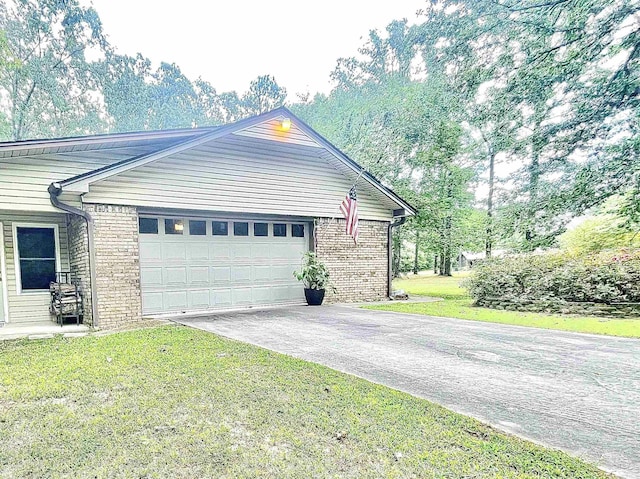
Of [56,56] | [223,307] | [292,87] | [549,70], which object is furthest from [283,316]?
[292,87]

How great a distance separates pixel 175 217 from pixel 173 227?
9.4 inches

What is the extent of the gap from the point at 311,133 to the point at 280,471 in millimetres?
8093

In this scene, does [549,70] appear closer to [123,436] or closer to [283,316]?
[283,316]

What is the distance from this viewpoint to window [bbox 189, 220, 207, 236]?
854 centimetres

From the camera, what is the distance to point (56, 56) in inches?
758

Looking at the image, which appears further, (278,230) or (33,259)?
(278,230)

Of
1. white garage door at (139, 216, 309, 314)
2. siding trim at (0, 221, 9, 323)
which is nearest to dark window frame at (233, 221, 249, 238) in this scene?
white garage door at (139, 216, 309, 314)

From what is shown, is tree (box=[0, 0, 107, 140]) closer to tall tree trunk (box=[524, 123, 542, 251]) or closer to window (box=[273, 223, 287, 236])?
window (box=[273, 223, 287, 236])

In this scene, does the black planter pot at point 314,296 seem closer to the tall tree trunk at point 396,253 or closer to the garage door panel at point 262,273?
the garage door panel at point 262,273

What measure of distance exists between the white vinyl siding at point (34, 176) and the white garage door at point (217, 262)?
1.68 meters

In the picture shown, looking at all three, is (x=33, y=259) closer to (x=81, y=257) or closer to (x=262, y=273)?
(x=81, y=257)

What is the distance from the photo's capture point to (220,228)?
8961 mm

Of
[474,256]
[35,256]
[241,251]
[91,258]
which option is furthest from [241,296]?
[474,256]

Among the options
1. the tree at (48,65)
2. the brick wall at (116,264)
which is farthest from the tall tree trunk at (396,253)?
the tree at (48,65)
